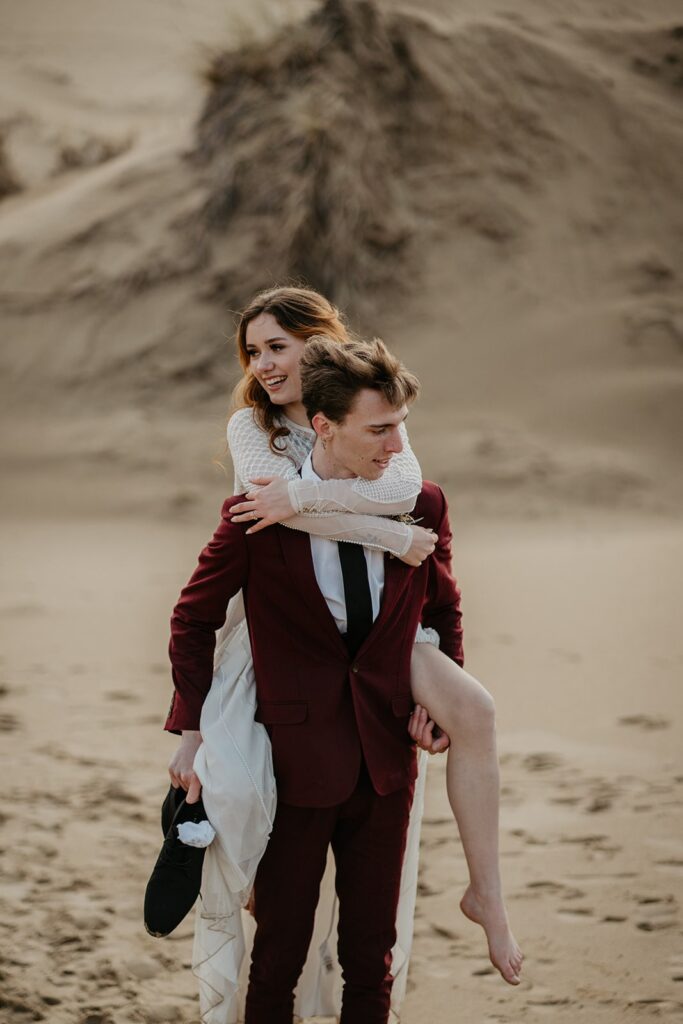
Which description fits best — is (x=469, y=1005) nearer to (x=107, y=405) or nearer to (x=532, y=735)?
(x=532, y=735)

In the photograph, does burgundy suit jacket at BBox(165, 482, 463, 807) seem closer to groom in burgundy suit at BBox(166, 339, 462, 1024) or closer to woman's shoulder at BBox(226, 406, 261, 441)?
groom in burgundy suit at BBox(166, 339, 462, 1024)

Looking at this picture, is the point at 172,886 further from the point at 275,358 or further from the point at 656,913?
the point at 656,913

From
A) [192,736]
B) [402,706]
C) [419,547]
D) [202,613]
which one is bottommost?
[192,736]

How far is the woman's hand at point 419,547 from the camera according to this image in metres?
2.46

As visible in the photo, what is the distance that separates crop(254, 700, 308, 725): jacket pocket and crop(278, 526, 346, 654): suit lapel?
0.16 metres

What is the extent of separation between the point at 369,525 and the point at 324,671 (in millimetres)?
340

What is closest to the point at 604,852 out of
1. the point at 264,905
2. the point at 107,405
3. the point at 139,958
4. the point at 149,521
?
the point at 139,958

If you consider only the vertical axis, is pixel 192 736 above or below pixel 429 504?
below

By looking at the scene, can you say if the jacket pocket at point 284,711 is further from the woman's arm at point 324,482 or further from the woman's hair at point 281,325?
the woman's hair at point 281,325

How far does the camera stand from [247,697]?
251 cm

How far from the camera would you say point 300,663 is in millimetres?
2469

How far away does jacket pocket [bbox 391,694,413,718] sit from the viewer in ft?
8.20

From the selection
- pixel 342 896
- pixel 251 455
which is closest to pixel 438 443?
pixel 251 455

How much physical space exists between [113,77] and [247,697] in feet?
97.6
